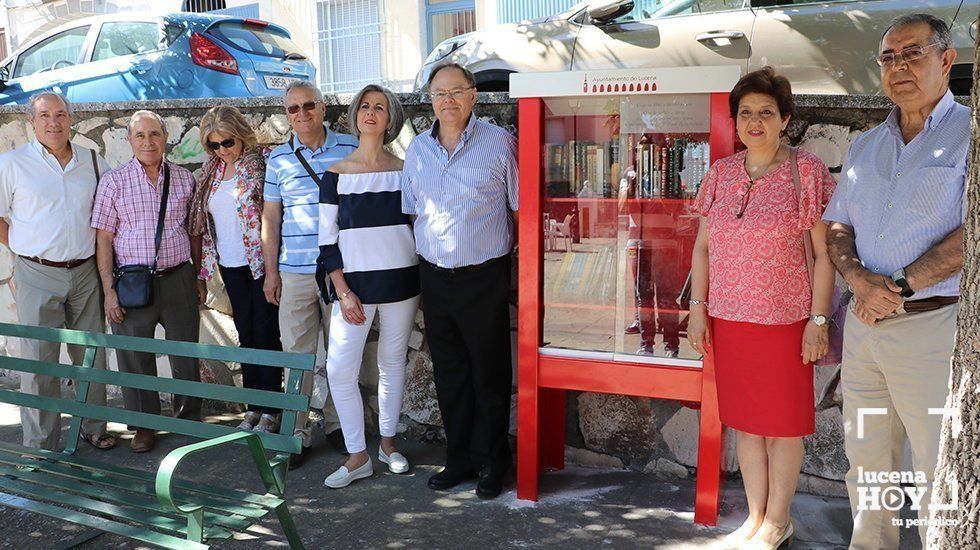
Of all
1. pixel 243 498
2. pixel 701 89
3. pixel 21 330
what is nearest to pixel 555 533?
pixel 243 498

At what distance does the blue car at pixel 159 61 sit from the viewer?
26.9 feet

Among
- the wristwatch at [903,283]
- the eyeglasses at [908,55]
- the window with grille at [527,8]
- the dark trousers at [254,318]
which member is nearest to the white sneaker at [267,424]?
the dark trousers at [254,318]

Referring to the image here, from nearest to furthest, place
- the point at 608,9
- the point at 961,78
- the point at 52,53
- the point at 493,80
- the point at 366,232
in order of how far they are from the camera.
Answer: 1. the point at 366,232
2. the point at 961,78
3. the point at 608,9
4. the point at 493,80
5. the point at 52,53

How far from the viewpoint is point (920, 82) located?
2.71m

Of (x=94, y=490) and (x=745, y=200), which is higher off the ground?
(x=745, y=200)

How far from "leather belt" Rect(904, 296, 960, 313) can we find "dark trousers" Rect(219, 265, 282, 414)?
2.98 meters

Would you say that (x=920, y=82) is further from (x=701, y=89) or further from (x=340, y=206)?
(x=340, y=206)

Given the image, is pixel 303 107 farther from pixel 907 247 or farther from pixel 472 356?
pixel 907 247

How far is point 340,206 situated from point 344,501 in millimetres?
1327

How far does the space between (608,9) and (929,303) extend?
12.0 ft

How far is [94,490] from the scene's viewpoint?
10.3 ft

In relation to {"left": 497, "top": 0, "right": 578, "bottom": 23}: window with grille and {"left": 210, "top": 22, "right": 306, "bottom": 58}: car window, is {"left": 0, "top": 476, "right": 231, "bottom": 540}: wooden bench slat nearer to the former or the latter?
{"left": 210, "top": 22, "right": 306, "bottom": 58}: car window

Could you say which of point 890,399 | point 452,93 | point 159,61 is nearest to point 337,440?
point 452,93

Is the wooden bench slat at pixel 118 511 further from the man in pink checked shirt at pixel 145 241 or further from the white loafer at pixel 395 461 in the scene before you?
the man in pink checked shirt at pixel 145 241
